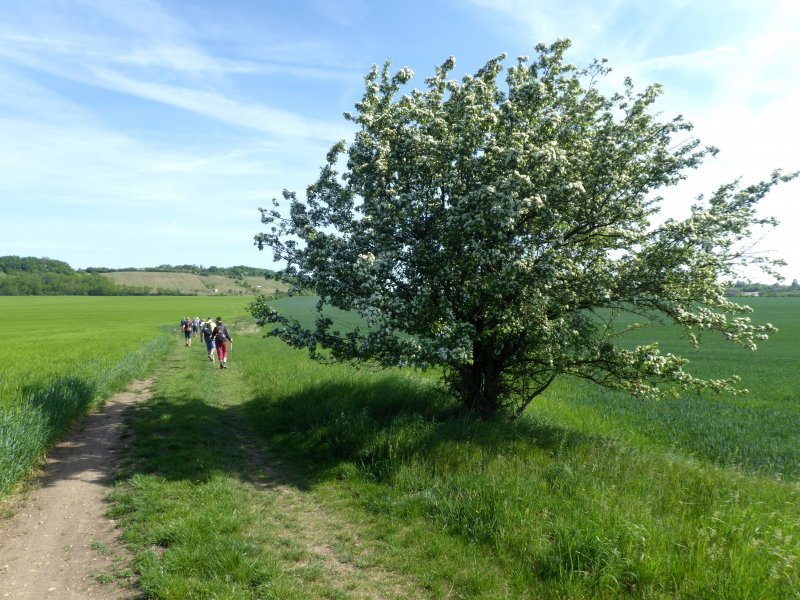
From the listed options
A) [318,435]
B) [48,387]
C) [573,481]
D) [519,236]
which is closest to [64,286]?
[48,387]

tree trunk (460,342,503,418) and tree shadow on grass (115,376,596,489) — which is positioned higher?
tree trunk (460,342,503,418)

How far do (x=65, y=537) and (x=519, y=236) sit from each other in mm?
9075

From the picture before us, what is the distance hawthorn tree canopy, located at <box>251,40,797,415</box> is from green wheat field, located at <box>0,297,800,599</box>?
1.98 metres

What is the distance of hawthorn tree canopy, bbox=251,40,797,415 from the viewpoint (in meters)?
9.40

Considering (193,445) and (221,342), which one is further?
(221,342)

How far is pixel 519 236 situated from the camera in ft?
32.1

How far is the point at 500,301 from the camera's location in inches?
393

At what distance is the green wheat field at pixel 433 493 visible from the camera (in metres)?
5.47

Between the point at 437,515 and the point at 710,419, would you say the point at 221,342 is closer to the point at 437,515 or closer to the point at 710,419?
the point at 437,515

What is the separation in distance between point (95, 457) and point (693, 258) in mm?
13167

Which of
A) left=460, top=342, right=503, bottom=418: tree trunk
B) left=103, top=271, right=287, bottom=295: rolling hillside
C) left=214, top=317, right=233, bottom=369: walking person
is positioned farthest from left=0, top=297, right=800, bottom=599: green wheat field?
left=103, top=271, right=287, bottom=295: rolling hillside

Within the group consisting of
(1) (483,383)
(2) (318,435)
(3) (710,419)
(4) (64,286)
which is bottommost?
(3) (710,419)

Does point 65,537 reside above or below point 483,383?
below

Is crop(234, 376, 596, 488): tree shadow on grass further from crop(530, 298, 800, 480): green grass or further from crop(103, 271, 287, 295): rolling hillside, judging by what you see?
crop(103, 271, 287, 295): rolling hillside
